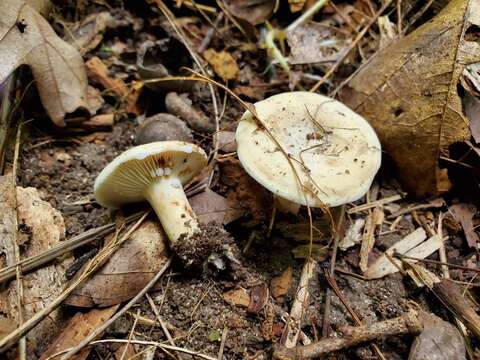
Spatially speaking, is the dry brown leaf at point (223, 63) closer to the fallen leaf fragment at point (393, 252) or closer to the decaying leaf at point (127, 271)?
the decaying leaf at point (127, 271)

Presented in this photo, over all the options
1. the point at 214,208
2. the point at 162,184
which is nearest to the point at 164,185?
the point at 162,184

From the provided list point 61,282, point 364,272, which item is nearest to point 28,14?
point 61,282

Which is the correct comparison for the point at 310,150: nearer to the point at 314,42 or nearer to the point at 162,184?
the point at 162,184

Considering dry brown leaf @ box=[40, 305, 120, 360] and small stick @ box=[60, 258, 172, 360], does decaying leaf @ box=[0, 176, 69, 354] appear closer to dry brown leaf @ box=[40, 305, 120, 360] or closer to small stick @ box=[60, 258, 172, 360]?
dry brown leaf @ box=[40, 305, 120, 360]

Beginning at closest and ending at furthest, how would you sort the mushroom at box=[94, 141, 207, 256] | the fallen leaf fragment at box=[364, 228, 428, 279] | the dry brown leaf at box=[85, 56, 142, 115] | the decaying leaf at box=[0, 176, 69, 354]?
the decaying leaf at box=[0, 176, 69, 354]
the mushroom at box=[94, 141, 207, 256]
the fallen leaf fragment at box=[364, 228, 428, 279]
the dry brown leaf at box=[85, 56, 142, 115]

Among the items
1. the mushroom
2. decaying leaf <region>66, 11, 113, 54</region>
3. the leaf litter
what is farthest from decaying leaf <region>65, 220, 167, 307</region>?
decaying leaf <region>66, 11, 113, 54</region>

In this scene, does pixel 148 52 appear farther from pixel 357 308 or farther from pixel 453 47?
pixel 357 308
